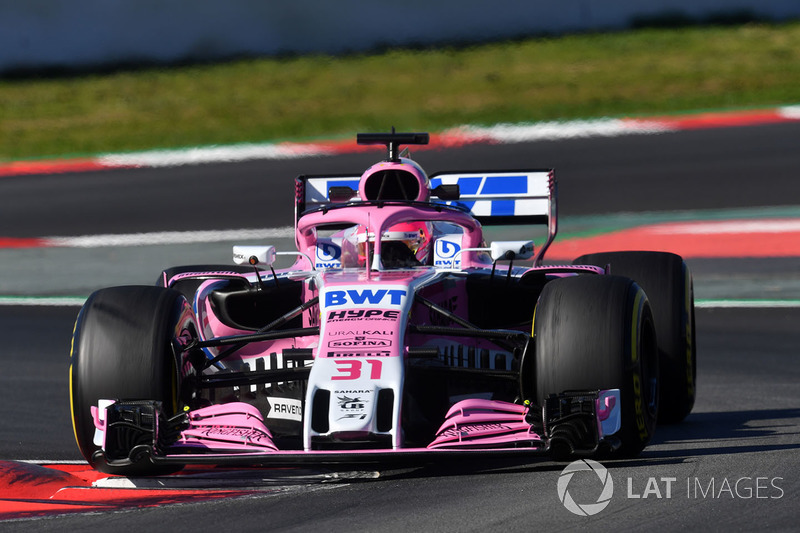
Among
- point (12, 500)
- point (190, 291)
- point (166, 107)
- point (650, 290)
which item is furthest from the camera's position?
point (166, 107)

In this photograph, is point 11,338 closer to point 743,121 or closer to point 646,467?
point 646,467

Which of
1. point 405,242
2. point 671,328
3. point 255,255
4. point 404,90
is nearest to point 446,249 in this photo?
point 405,242

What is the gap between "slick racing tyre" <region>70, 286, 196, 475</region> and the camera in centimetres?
624

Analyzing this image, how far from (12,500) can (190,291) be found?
2753 mm

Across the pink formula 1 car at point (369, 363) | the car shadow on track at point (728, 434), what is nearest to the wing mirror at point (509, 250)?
the pink formula 1 car at point (369, 363)

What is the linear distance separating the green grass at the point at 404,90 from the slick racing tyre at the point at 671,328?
30.2ft

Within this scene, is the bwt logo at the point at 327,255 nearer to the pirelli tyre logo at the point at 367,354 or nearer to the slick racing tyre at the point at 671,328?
the slick racing tyre at the point at 671,328

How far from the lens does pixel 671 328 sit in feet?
25.9

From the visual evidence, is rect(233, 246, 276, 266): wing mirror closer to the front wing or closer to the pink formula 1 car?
the pink formula 1 car

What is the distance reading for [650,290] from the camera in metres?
7.97

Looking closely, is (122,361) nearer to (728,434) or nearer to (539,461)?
(539,461)

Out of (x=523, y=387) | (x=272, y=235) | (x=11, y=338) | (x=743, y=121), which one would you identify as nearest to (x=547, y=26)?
(x=743, y=121)

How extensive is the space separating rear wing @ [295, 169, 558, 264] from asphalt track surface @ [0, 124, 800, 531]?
5.55 ft

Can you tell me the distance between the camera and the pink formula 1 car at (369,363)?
5969mm
